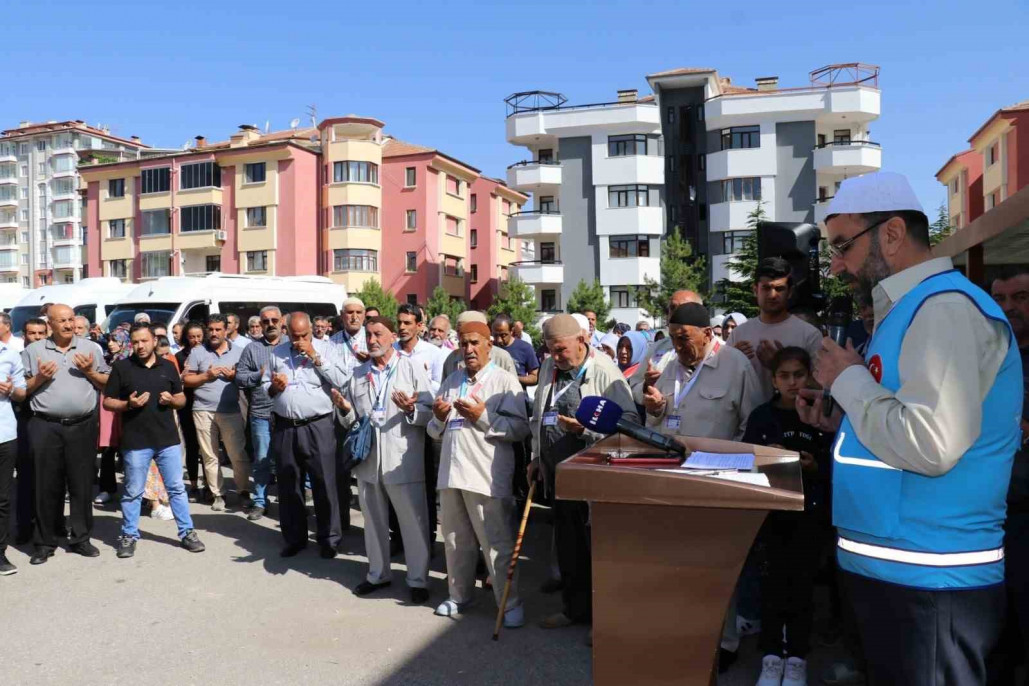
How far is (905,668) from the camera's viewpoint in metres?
2.20

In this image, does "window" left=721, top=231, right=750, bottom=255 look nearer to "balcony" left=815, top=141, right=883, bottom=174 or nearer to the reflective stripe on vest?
"balcony" left=815, top=141, right=883, bottom=174

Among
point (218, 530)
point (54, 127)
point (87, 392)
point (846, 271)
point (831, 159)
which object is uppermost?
point (54, 127)

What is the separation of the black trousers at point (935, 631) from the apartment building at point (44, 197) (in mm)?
96433

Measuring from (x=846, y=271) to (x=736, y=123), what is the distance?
141 feet

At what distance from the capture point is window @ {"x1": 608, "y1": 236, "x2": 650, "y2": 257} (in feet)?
145

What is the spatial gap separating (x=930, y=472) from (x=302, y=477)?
615 centimetres

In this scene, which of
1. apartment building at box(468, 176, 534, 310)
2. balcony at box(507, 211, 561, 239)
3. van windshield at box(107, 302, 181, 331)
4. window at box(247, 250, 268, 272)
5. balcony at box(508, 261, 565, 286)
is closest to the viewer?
van windshield at box(107, 302, 181, 331)

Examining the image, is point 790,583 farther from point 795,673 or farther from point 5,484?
point 5,484

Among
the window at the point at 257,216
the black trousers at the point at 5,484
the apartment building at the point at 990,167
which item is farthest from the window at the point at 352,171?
the black trousers at the point at 5,484

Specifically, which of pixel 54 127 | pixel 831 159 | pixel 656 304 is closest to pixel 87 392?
pixel 656 304

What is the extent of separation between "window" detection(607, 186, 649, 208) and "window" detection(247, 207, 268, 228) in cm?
2042

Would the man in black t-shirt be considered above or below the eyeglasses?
below

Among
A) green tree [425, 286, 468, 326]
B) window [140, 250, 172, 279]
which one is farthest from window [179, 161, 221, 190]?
green tree [425, 286, 468, 326]

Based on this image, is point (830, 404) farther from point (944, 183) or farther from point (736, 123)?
point (944, 183)
